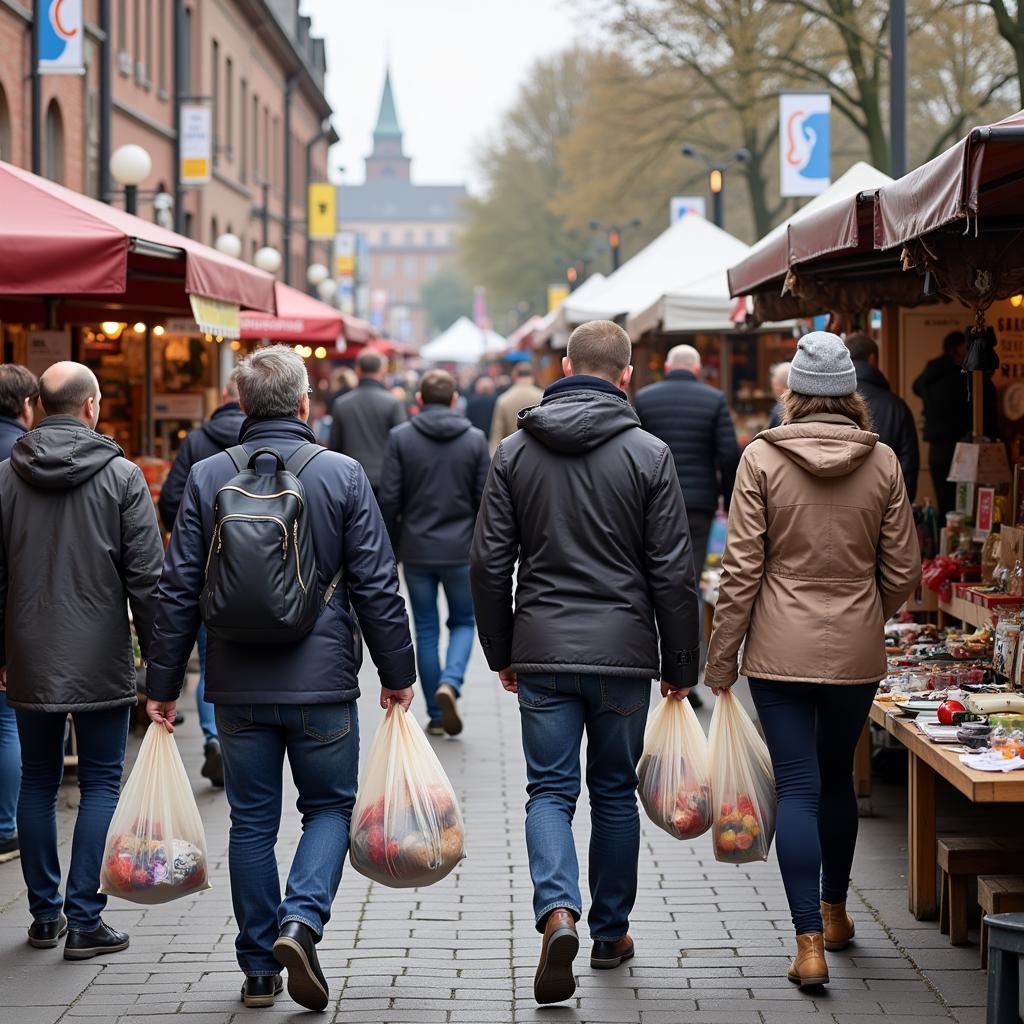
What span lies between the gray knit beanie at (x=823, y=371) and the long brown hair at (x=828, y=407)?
0.05ft

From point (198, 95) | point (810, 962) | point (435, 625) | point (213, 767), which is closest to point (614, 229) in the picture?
point (198, 95)

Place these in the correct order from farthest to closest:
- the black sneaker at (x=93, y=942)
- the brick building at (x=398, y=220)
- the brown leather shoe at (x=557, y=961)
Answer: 1. the brick building at (x=398, y=220)
2. the black sneaker at (x=93, y=942)
3. the brown leather shoe at (x=557, y=961)

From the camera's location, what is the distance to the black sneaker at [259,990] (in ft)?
16.2

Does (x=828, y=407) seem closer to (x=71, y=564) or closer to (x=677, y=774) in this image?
(x=677, y=774)

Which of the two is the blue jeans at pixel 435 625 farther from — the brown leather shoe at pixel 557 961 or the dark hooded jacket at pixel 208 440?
the brown leather shoe at pixel 557 961

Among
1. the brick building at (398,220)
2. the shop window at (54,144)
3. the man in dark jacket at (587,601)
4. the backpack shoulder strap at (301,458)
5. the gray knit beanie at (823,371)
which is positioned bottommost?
the man in dark jacket at (587,601)

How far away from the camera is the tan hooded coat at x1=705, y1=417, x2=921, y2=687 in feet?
16.6

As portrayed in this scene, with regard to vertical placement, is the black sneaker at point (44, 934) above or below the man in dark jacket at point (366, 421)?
below

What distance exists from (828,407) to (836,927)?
1.65 m

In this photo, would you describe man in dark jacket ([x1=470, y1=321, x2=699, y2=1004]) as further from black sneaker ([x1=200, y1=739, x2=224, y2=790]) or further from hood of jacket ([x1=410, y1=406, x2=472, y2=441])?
hood of jacket ([x1=410, y1=406, x2=472, y2=441])

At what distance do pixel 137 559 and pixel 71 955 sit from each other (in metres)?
1.26

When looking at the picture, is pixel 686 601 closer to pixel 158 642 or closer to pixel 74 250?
pixel 158 642

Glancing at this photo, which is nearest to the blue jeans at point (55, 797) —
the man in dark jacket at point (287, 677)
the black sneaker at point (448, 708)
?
the man in dark jacket at point (287, 677)

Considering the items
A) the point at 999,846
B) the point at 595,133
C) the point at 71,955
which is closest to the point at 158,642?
the point at 71,955
